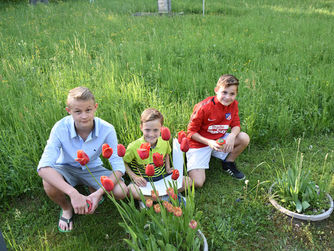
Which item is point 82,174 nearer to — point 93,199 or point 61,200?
point 61,200

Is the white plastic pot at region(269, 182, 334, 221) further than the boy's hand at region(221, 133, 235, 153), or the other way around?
the boy's hand at region(221, 133, 235, 153)

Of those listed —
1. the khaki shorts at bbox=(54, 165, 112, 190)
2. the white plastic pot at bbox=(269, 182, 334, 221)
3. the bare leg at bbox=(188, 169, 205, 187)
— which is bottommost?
the white plastic pot at bbox=(269, 182, 334, 221)

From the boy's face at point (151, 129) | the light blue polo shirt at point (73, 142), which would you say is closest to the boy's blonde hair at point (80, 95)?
the light blue polo shirt at point (73, 142)

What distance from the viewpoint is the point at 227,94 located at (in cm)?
268

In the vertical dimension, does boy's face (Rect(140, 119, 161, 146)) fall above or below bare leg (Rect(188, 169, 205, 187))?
above

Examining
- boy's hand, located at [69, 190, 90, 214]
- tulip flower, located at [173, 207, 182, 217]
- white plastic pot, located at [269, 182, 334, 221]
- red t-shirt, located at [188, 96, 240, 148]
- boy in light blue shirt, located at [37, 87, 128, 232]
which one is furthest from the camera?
red t-shirt, located at [188, 96, 240, 148]

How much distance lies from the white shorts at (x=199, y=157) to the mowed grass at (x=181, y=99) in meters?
0.17

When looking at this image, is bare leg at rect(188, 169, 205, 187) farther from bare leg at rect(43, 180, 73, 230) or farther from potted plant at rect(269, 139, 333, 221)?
bare leg at rect(43, 180, 73, 230)

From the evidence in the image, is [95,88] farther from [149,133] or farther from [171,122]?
Answer: [149,133]

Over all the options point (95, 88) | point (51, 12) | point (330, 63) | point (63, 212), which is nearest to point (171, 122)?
point (95, 88)

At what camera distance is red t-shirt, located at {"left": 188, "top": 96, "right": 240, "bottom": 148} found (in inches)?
111

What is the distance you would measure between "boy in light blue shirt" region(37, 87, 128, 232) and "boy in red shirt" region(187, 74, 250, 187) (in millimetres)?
893

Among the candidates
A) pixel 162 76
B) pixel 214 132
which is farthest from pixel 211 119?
pixel 162 76

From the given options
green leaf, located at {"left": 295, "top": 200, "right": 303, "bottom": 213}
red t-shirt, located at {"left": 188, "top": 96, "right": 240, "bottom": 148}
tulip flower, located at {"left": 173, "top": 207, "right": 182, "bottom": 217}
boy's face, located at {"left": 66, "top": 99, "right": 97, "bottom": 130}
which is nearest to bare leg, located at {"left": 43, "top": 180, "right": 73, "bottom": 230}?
boy's face, located at {"left": 66, "top": 99, "right": 97, "bottom": 130}
